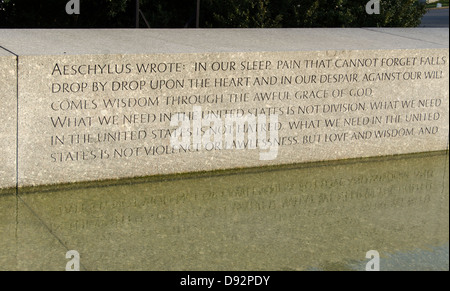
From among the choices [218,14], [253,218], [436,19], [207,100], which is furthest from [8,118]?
[436,19]

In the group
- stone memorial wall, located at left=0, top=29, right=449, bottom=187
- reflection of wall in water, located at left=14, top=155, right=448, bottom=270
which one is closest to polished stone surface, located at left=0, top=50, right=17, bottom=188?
stone memorial wall, located at left=0, top=29, right=449, bottom=187

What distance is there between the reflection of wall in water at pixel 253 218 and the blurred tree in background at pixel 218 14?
480cm

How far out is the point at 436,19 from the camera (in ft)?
82.1

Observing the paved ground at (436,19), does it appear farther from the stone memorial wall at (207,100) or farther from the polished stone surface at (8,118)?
the polished stone surface at (8,118)

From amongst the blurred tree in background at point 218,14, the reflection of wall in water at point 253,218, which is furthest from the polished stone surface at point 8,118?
the blurred tree in background at point 218,14

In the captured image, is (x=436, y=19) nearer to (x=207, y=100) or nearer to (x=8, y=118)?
(x=207, y=100)

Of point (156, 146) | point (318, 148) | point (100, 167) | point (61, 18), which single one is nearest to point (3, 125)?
point (100, 167)

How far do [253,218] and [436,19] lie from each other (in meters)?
21.1

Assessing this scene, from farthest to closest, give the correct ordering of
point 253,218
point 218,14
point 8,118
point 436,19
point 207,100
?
point 436,19, point 218,14, point 207,100, point 8,118, point 253,218

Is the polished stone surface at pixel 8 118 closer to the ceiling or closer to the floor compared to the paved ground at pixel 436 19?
closer to the floor

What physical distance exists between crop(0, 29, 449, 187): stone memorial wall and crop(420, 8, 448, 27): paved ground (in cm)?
1461

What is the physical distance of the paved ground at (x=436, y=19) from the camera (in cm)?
2225

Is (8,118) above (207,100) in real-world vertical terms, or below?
below

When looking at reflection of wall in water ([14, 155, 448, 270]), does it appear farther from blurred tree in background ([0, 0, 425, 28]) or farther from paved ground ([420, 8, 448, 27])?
paved ground ([420, 8, 448, 27])
